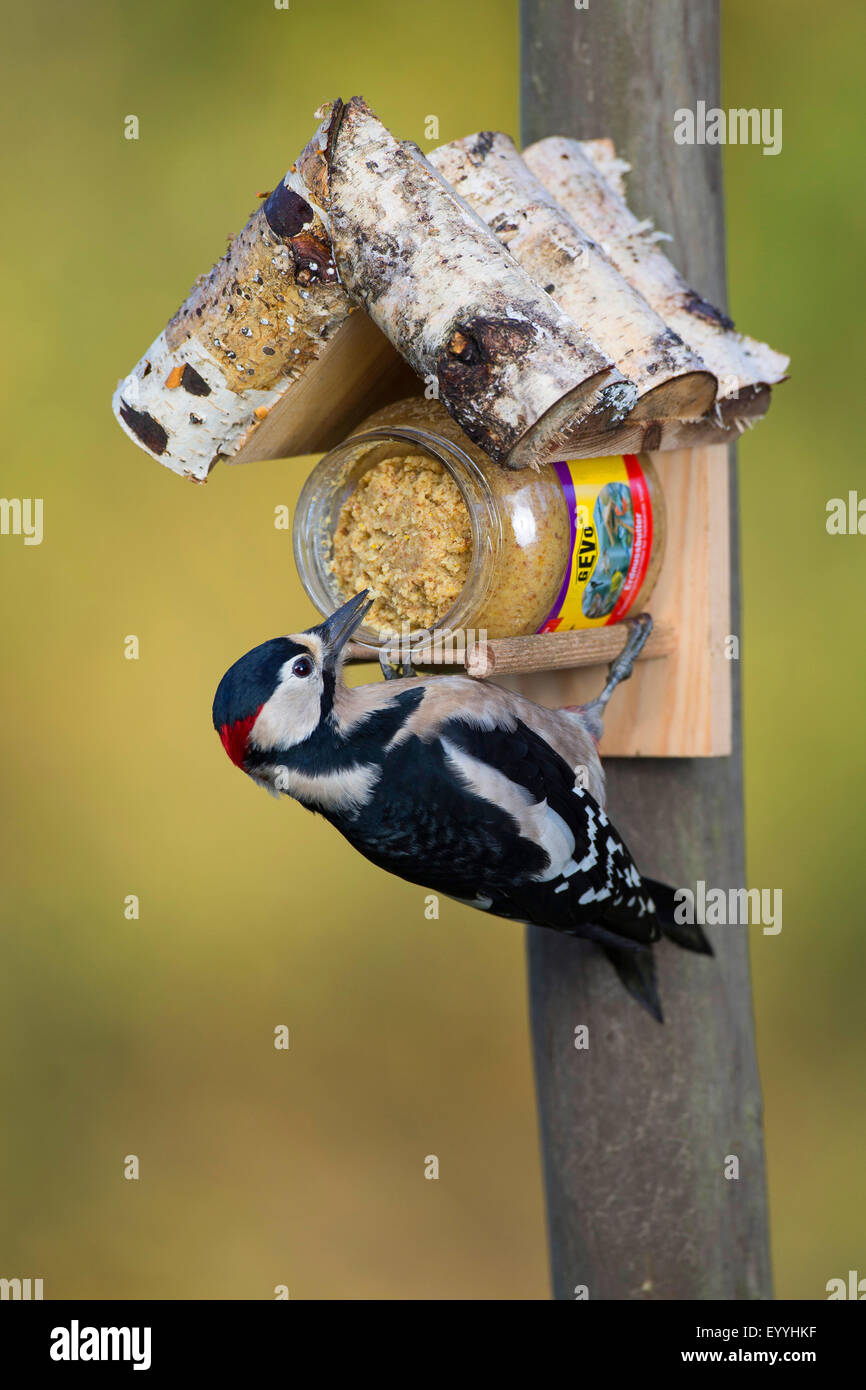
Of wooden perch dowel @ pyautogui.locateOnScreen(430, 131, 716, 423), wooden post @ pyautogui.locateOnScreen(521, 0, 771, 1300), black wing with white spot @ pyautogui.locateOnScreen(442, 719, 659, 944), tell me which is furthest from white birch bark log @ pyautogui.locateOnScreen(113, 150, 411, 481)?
wooden post @ pyautogui.locateOnScreen(521, 0, 771, 1300)

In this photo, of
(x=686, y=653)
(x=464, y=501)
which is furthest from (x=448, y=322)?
(x=686, y=653)

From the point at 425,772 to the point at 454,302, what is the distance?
0.60 m

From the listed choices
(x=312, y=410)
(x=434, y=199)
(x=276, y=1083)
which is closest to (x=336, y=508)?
(x=312, y=410)

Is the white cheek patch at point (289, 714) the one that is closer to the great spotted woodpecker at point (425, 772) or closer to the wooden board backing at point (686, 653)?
the great spotted woodpecker at point (425, 772)

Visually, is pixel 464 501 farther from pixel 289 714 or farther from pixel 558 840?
pixel 558 840

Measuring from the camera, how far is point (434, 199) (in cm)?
163

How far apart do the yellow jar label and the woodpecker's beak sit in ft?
0.94

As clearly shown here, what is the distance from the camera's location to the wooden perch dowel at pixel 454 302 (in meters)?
1.52

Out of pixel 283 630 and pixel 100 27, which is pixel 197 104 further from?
pixel 283 630

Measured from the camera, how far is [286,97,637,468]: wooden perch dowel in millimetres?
1520

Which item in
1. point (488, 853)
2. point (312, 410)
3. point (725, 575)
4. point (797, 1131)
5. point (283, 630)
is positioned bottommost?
point (797, 1131)

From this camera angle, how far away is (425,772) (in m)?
1.76

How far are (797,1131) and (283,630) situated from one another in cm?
230

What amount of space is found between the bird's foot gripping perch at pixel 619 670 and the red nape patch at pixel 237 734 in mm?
602
